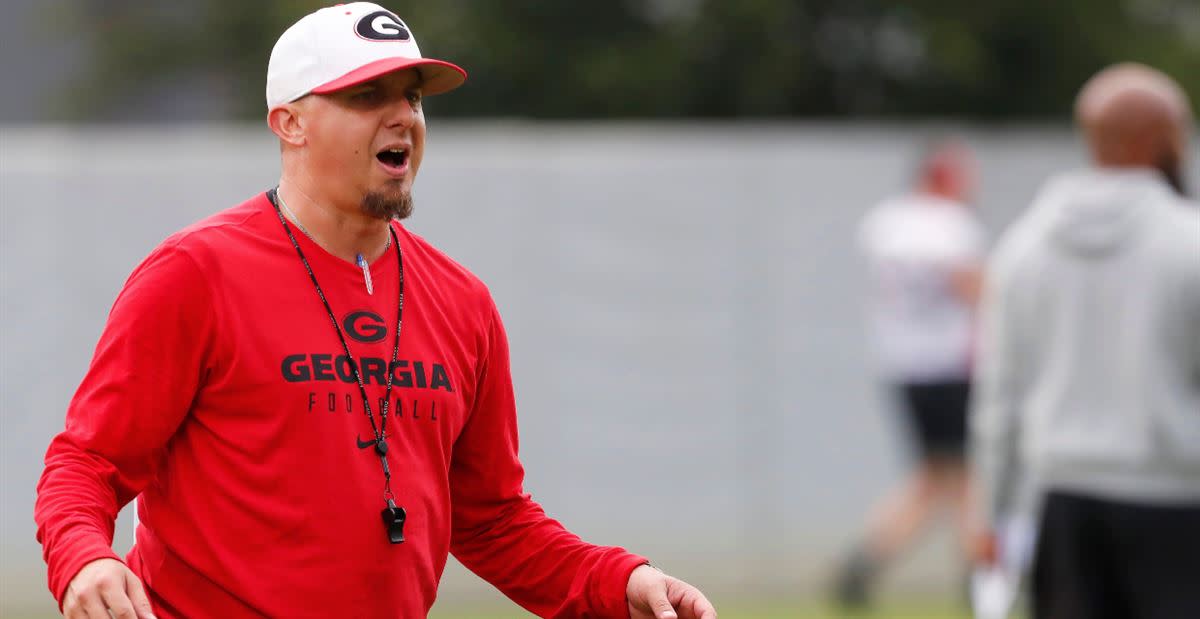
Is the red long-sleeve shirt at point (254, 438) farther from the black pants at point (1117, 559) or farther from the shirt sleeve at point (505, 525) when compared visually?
the black pants at point (1117, 559)

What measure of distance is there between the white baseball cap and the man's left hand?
1099mm

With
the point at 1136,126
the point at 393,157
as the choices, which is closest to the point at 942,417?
the point at 1136,126

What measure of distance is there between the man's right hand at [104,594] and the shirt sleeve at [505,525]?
1.01 meters

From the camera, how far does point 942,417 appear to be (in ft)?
34.8

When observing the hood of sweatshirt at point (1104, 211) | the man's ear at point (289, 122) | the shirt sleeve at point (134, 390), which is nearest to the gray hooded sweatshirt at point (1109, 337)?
the hood of sweatshirt at point (1104, 211)

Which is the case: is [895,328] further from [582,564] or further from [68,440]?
[68,440]

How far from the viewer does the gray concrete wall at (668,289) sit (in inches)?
436

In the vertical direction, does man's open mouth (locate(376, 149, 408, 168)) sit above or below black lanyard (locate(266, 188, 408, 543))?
above

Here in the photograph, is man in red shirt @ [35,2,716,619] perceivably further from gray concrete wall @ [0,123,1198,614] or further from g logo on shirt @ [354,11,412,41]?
gray concrete wall @ [0,123,1198,614]

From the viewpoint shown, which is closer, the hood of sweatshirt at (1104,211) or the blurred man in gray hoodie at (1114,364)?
the blurred man in gray hoodie at (1114,364)

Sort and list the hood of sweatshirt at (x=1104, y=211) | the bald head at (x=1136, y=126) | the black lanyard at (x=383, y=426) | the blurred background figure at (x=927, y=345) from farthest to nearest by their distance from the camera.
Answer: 1. the blurred background figure at (x=927, y=345)
2. the bald head at (x=1136, y=126)
3. the hood of sweatshirt at (x=1104, y=211)
4. the black lanyard at (x=383, y=426)

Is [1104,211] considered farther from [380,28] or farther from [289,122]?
[289,122]

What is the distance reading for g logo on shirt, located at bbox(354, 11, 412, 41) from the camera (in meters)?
3.95

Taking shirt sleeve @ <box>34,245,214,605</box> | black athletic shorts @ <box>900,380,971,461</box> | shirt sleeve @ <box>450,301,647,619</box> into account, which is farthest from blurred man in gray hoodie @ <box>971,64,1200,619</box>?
black athletic shorts @ <box>900,380,971,461</box>
